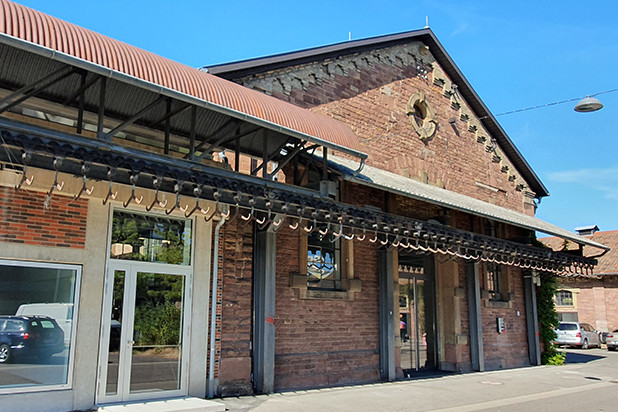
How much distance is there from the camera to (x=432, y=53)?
16484mm

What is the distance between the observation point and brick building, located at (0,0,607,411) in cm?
741

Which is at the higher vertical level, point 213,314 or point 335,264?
point 335,264

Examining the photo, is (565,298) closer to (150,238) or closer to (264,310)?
(264,310)

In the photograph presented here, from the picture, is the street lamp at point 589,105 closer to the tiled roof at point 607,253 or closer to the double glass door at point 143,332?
the double glass door at point 143,332

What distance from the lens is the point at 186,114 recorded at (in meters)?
9.32

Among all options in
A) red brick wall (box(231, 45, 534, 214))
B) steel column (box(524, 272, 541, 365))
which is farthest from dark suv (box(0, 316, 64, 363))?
steel column (box(524, 272, 541, 365))

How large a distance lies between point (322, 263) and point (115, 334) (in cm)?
474

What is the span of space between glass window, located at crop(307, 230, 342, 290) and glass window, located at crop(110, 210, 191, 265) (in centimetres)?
298

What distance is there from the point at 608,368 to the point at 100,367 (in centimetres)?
1581

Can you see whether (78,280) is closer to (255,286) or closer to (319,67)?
(255,286)

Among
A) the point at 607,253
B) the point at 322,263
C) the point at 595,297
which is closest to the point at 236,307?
the point at 322,263

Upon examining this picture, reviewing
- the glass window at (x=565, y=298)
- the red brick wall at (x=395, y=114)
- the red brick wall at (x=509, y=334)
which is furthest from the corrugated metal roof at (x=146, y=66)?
the glass window at (x=565, y=298)

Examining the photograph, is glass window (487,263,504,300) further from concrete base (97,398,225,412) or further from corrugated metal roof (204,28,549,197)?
concrete base (97,398,225,412)

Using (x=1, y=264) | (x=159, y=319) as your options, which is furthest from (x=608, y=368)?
(x=1, y=264)
